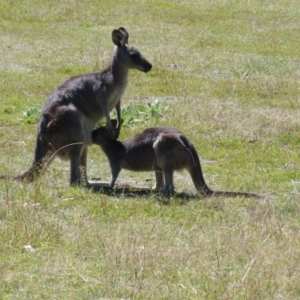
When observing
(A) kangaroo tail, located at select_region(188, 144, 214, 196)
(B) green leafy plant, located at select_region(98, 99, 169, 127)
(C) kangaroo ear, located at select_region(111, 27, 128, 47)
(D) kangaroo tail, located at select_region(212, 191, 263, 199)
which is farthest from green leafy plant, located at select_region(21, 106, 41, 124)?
(D) kangaroo tail, located at select_region(212, 191, 263, 199)

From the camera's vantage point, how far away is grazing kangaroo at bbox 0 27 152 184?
838 centimetres

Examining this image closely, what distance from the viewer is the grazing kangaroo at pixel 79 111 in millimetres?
8383

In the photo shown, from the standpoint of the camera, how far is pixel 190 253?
19.6 ft

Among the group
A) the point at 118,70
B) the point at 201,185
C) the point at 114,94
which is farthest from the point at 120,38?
the point at 201,185

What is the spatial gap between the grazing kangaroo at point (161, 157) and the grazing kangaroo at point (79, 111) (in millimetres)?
317

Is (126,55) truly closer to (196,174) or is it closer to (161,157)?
(161,157)

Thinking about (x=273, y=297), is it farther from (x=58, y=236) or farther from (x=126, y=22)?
(x=126, y=22)

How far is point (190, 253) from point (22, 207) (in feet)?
5.22

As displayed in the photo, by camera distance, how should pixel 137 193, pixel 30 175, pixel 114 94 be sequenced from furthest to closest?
pixel 114 94, pixel 30 175, pixel 137 193

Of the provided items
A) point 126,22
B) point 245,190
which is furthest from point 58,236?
point 126,22

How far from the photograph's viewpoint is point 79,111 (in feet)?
28.3

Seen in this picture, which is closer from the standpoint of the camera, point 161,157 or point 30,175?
point 161,157

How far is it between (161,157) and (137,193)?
41cm

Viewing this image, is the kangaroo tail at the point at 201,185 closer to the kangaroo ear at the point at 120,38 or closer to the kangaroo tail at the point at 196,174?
the kangaroo tail at the point at 196,174
